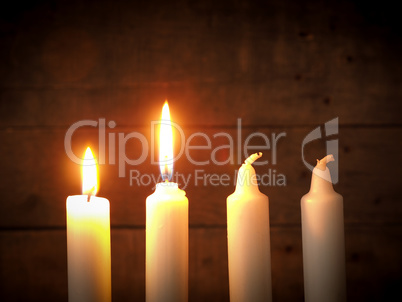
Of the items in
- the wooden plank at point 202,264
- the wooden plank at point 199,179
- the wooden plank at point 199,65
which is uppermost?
the wooden plank at point 199,65

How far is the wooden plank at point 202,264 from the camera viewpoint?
0.73m

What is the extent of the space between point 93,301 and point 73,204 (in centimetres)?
12

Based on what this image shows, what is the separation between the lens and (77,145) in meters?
0.74

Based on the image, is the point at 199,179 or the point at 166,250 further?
the point at 199,179

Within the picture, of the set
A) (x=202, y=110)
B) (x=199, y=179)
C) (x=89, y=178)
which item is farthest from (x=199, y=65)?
(x=89, y=178)

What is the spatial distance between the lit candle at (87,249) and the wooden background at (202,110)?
0.24 m

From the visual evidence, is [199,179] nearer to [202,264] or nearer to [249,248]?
[202,264]

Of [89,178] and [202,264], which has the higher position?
[89,178]

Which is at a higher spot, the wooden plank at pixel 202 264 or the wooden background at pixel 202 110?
the wooden background at pixel 202 110

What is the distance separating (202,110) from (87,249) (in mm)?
342

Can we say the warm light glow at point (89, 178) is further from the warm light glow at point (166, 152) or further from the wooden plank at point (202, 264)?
the wooden plank at point (202, 264)

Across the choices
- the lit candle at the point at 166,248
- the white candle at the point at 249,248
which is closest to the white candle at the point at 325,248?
the white candle at the point at 249,248

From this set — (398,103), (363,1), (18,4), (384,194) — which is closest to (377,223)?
(384,194)

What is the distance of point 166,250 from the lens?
1.59ft
